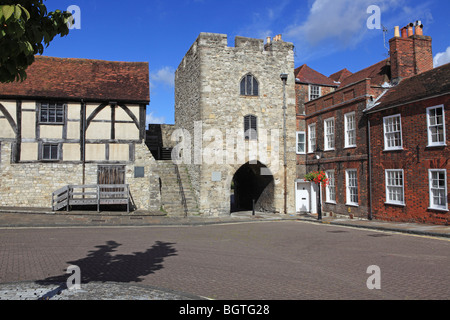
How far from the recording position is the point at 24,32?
164 inches

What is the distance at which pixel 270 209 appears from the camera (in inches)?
885

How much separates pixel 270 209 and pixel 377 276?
1525 centimetres

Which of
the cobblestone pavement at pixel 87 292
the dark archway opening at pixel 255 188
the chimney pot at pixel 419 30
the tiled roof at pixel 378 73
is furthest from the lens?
the dark archway opening at pixel 255 188

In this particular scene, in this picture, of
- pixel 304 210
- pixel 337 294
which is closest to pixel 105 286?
pixel 337 294

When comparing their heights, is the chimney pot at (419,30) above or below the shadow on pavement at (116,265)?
above

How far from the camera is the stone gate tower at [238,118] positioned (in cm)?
2036

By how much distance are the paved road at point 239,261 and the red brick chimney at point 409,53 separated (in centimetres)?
1020

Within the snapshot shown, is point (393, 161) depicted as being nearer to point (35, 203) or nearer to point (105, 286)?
point (105, 286)

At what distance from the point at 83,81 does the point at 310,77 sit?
1503 cm

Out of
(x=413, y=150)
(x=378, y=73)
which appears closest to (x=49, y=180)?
(x=413, y=150)

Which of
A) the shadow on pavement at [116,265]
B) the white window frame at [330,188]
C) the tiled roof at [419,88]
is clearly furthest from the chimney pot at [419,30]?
the shadow on pavement at [116,265]

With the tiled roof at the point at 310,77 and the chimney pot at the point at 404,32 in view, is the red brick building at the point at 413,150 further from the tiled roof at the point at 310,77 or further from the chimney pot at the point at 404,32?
the tiled roof at the point at 310,77

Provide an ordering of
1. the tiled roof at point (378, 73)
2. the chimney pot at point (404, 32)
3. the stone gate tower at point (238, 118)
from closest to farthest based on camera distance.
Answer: the chimney pot at point (404, 32), the stone gate tower at point (238, 118), the tiled roof at point (378, 73)

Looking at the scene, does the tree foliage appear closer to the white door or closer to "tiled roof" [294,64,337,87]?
the white door
